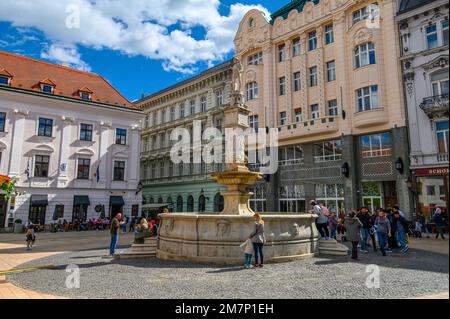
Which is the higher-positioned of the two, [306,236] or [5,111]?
[5,111]

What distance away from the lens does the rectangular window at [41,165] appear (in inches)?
1221

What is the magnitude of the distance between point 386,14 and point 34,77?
33.2m

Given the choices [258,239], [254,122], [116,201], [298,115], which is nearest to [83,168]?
[116,201]

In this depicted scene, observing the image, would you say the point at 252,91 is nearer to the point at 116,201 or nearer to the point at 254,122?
the point at 254,122

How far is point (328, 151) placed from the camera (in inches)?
1105

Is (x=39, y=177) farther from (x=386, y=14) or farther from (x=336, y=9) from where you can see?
(x=386, y=14)

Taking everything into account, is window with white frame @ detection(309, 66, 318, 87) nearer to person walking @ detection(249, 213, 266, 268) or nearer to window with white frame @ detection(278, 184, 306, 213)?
window with white frame @ detection(278, 184, 306, 213)

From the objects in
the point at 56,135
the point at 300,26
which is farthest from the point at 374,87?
the point at 56,135

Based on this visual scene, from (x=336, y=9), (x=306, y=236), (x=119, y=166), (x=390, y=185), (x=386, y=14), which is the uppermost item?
(x=336, y=9)

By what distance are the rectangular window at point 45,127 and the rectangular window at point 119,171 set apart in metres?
7.15

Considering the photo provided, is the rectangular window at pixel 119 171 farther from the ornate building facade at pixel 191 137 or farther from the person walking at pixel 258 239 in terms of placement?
the person walking at pixel 258 239

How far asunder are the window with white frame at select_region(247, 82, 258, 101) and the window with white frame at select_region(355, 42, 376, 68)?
35.1 feet

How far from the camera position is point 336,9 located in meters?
28.3

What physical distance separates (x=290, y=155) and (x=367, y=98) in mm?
8519
